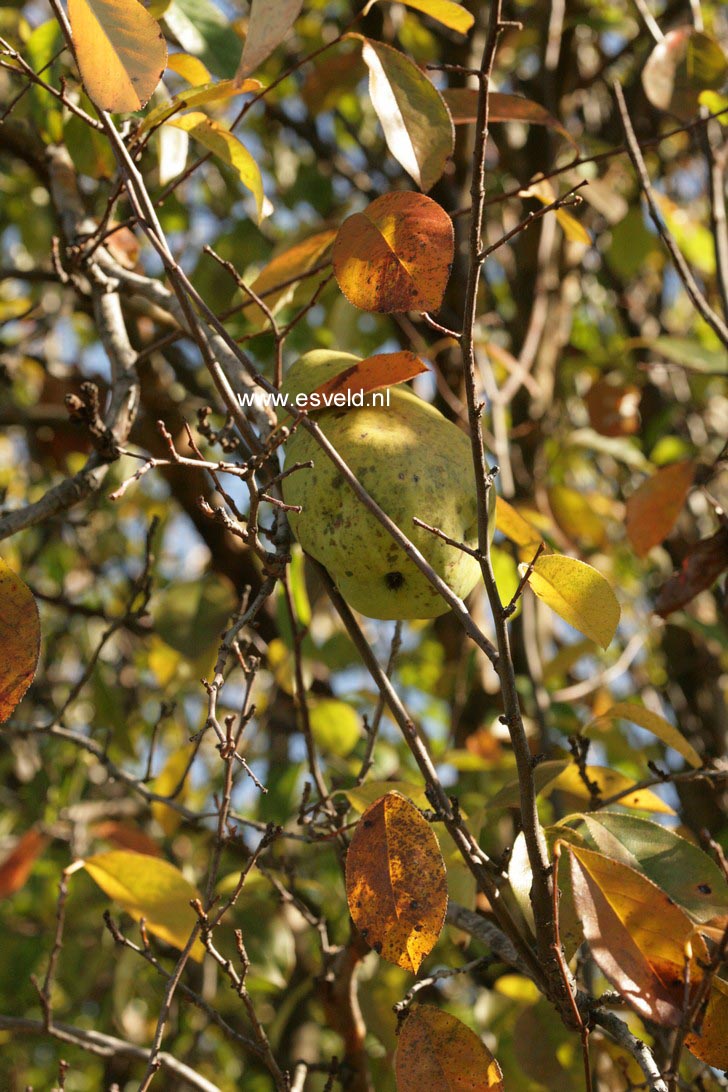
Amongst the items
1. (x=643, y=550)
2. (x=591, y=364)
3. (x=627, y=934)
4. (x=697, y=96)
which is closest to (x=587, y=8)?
(x=591, y=364)

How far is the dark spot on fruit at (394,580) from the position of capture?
0.87 meters

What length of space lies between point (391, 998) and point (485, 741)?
1.58 feet

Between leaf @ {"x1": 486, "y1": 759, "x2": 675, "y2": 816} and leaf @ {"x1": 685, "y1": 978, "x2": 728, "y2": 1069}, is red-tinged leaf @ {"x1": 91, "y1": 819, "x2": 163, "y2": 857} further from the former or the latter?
leaf @ {"x1": 685, "y1": 978, "x2": 728, "y2": 1069}

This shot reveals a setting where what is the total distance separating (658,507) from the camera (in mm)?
1346

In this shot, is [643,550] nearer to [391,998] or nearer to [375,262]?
[375,262]

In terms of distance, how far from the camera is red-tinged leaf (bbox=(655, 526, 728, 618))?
49.8 inches

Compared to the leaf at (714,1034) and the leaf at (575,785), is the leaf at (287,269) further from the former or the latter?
the leaf at (714,1034)

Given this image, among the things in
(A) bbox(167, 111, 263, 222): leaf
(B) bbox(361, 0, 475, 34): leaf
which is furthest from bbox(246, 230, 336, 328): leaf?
(B) bbox(361, 0, 475, 34): leaf

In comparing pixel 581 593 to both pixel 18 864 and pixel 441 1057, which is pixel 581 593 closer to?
pixel 441 1057

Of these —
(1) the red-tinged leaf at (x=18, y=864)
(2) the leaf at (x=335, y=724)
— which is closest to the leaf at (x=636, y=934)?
(2) the leaf at (x=335, y=724)

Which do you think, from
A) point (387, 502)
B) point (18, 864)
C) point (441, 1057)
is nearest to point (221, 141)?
point (387, 502)

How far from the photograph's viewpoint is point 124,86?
0.83 meters

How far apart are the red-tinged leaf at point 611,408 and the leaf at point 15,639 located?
1366 mm

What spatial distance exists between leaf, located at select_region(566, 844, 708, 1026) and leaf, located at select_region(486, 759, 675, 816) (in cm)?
22
